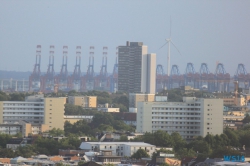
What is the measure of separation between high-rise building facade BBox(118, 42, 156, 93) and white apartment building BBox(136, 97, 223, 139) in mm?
85779

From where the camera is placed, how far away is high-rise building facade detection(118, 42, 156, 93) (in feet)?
567

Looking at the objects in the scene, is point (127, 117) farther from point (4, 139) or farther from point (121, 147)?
point (121, 147)

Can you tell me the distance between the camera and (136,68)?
573ft

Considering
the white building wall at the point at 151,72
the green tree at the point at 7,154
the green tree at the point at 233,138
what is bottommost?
the green tree at the point at 7,154

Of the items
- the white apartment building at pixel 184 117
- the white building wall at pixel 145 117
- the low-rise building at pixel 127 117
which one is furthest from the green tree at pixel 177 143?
the low-rise building at pixel 127 117

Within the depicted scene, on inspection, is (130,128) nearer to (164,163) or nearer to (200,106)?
(200,106)

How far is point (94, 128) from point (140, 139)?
789 inches

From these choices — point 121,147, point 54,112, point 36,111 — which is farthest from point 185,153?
point 36,111

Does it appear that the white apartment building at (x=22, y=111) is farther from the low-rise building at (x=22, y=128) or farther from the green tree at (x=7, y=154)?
the green tree at (x=7, y=154)

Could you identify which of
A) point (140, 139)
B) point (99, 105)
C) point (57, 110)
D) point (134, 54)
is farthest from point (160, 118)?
point (134, 54)

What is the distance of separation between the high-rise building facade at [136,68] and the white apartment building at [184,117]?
281 feet

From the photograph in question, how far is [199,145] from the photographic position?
6525 cm

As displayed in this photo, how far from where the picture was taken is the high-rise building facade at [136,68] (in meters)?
173

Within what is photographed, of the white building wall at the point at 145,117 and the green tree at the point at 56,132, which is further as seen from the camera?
the white building wall at the point at 145,117
